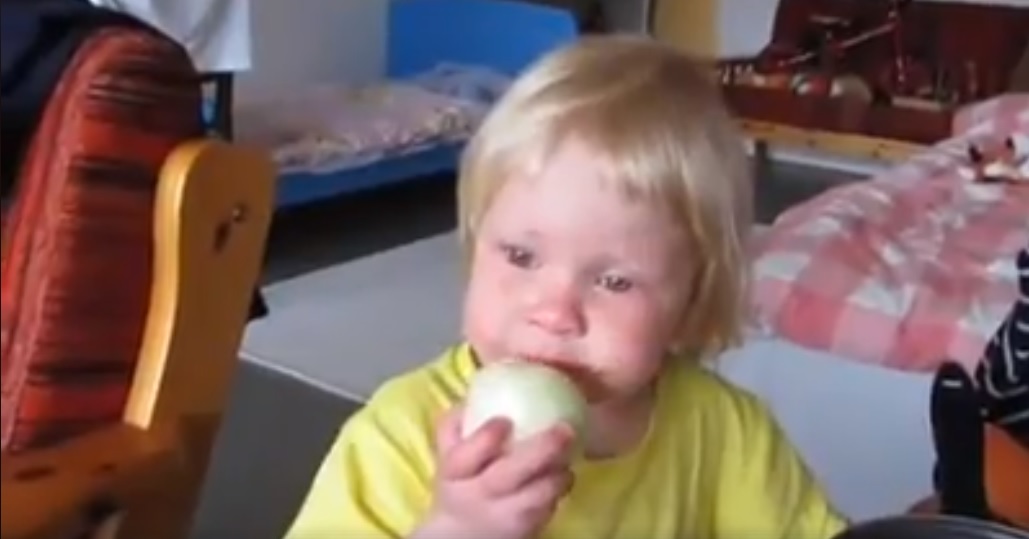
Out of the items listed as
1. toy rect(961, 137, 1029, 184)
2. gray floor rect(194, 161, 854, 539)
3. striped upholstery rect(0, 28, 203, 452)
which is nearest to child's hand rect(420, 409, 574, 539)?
striped upholstery rect(0, 28, 203, 452)

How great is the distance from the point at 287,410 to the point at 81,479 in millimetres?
1869

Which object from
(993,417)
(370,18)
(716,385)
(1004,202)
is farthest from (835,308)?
(370,18)

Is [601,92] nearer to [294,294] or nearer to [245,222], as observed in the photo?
[245,222]

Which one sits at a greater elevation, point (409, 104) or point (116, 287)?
point (116, 287)

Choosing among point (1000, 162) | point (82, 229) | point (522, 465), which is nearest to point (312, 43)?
point (1000, 162)

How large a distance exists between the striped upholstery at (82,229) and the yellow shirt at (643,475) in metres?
0.15

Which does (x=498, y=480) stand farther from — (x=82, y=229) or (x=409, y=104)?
(x=409, y=104)

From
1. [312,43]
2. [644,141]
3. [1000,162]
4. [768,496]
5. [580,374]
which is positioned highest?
[644,141]

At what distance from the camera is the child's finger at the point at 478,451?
0.90m

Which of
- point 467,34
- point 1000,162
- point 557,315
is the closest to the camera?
point 557,315

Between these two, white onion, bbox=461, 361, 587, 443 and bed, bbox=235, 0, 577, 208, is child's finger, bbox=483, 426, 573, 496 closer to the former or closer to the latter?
white onion, bbox=461, 361, 587, 443

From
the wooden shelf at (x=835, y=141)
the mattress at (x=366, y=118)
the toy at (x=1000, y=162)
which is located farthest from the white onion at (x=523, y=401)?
the wooden shelf at (x=835, y=141)

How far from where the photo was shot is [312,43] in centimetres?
463

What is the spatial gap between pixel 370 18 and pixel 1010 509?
3659mm
